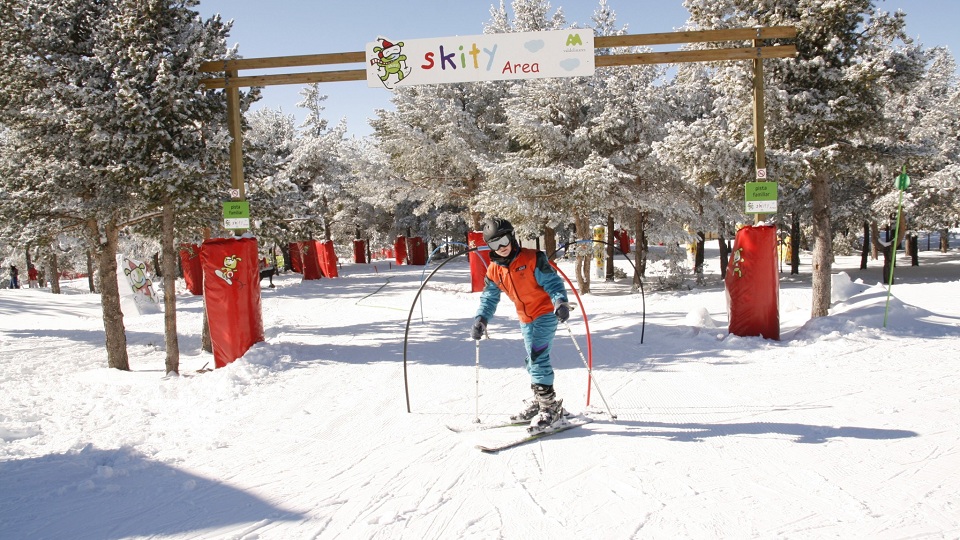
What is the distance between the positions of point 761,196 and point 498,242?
5.51 metres

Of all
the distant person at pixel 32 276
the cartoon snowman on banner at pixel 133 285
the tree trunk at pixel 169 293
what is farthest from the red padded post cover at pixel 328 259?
A: the distant person at pixel 32 276

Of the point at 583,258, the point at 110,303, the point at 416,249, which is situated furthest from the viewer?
the point at 416,249

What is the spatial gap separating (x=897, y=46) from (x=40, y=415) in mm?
13259

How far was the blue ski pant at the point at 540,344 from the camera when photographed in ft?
16.7

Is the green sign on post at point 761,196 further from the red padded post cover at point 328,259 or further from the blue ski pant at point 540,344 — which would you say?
the red padded post cover at point 328,259

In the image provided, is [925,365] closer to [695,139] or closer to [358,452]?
[695,139]

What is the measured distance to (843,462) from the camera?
414 cm

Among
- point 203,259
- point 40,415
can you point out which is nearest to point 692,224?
point 203,259

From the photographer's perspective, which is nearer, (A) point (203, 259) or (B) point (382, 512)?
(B) point (382, 512)

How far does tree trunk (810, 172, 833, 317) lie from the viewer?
382 inches

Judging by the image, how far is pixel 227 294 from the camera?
337 inches

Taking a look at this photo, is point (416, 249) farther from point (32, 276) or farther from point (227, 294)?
point (32, 276)

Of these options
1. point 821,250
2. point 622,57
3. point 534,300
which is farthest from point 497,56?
point 821,250

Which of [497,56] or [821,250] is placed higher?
[497,56]
